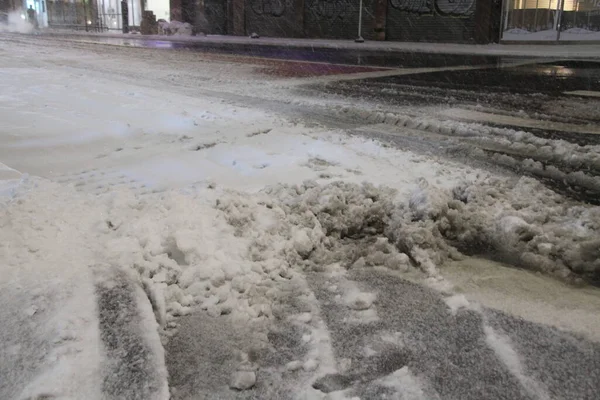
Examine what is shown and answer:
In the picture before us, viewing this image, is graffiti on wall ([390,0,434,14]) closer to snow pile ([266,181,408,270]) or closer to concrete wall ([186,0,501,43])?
concrete wall ([186,0,501,43])

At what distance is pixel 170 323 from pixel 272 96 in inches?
221

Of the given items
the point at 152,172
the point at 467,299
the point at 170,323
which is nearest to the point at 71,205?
the point at 152,172

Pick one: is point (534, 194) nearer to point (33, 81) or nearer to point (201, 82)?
point (201, 82)

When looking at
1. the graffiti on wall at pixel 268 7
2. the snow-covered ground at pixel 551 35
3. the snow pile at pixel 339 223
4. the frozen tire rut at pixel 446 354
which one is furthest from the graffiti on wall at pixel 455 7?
the frozen tire rut at pixel 446 354

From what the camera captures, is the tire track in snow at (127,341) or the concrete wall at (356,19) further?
the concrete wall at (356,19)

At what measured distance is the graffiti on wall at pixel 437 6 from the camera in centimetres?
2102

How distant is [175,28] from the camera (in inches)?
1179

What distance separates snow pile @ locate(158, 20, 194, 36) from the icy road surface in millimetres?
26894

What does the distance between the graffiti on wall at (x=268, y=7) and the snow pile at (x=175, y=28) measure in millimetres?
3865

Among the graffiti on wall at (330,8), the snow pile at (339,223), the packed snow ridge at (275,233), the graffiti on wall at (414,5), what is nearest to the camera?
the packed snow ridge at (275,233)

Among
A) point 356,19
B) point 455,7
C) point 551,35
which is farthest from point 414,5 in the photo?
point 551,35

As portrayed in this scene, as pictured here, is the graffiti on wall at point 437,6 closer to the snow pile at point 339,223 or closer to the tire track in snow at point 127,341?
the snow pile at point 339,223

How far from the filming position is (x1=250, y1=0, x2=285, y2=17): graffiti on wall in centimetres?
2736

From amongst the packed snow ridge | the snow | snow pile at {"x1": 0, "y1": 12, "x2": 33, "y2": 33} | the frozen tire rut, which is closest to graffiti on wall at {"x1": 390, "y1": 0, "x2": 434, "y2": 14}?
the packed snow ridge
